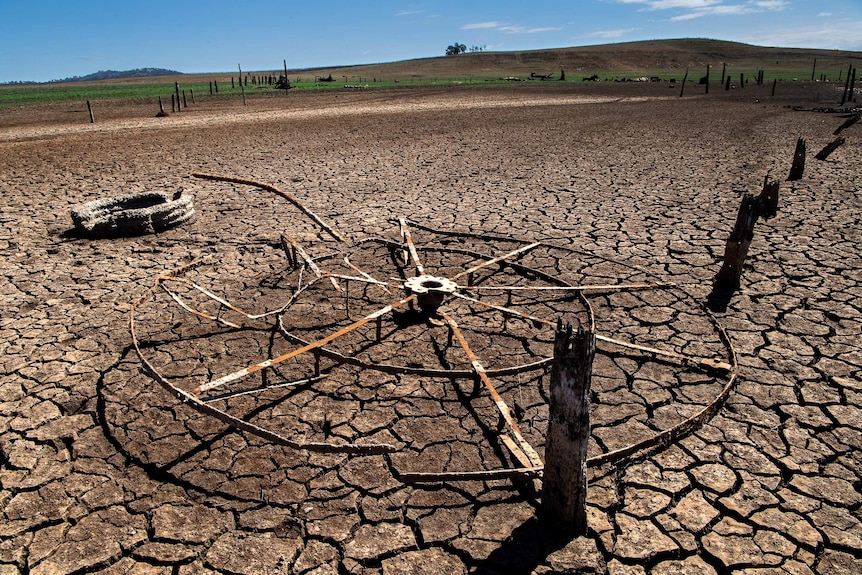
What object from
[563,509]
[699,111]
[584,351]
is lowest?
[563,509]

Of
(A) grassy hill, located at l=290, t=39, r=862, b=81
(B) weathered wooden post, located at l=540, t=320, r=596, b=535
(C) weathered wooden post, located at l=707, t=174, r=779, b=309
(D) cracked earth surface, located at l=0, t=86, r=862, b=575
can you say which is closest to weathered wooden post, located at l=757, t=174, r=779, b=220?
(D) cracked earth surface, located at l=0, t=86, r=862, b=575

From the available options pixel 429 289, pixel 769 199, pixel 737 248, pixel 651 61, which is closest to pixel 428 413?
pixel 429 289

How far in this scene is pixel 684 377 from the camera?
4590mm

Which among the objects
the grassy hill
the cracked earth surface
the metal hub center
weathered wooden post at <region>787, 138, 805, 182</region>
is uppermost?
the grassy hill

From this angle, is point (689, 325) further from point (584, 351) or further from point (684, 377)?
point (584, 351)

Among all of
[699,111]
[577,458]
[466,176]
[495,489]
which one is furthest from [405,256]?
[699,111]

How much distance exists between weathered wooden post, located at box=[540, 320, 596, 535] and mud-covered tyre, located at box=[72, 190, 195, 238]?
306 inches

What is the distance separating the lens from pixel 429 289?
5.05 m

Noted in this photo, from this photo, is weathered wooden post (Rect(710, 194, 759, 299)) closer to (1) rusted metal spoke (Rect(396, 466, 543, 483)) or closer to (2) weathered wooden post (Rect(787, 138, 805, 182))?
(1) rusted metal spoke (Rect(396, 466, 543, 483))

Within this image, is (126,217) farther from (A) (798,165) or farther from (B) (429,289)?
(A) (798,165)

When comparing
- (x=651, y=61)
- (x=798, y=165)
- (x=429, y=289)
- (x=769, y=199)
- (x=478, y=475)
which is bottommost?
(x=478, y=475)

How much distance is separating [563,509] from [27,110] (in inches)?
1520

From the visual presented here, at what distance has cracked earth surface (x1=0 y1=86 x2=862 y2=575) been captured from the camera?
10.0 feet

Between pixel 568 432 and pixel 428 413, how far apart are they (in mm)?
1557
